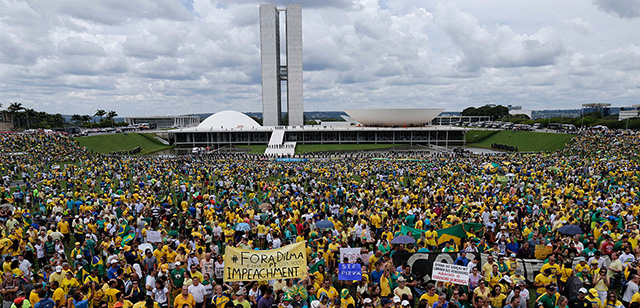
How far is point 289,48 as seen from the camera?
78.1 meters

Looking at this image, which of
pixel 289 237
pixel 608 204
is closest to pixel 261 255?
pixel 289 237

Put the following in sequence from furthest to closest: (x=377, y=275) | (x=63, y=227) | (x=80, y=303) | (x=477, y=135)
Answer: (x=477, y=135) < (x=63, y=227) < (x=377, y=275) < (x=80, y=303)

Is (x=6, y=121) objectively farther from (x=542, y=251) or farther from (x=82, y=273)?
(x=542, y=251)

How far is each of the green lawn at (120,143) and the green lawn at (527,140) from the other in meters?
51.5

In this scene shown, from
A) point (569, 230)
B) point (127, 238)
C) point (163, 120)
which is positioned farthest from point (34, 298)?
point (163, 120)

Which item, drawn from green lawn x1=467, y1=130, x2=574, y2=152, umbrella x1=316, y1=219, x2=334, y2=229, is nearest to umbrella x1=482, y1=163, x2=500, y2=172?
umbrella x1=316, y1=219, x2=334, y2=229

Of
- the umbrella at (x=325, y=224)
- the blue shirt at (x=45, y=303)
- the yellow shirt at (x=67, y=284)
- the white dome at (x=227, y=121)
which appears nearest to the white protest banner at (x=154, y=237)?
the yellow shirt at (x=67, y=284)

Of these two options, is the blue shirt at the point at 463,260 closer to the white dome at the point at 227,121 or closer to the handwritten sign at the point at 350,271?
the handwritten sign at the point at 350,271

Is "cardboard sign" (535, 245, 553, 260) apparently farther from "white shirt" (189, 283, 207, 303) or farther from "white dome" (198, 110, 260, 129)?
"white dome" (198, 110, 260, 129)

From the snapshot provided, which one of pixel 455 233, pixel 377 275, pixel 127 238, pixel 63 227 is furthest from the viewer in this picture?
pixel 63 227

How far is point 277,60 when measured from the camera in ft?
269

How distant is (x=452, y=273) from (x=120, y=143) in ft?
197

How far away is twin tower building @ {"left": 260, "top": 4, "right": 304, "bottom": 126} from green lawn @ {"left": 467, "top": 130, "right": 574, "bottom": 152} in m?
34.5

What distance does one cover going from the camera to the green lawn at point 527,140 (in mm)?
49250
